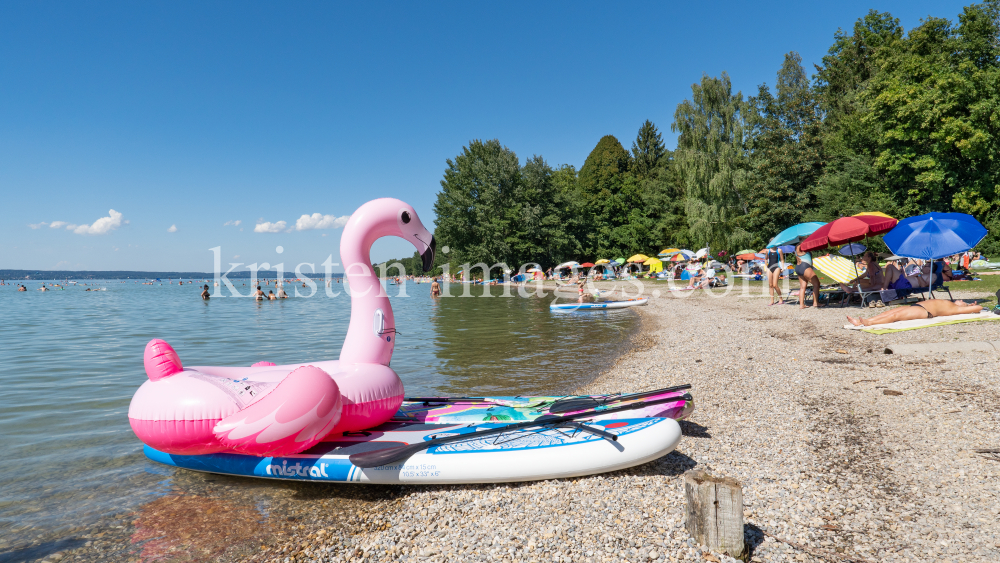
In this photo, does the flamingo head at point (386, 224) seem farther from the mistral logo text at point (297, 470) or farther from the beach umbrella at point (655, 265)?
the beach umbrella at point (655, 265)

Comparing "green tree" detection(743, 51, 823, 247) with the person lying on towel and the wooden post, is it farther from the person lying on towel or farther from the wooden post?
the wooden post

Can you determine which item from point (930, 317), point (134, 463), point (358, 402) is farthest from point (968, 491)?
point (930, 317)

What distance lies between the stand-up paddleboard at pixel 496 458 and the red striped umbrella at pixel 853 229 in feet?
35.8

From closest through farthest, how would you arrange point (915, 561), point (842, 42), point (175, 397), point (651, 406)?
point (915, 561) < point (175, 397) < point (651, 406) < point (842, 42)

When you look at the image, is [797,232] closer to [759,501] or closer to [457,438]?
[759,501]

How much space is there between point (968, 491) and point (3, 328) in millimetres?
25564

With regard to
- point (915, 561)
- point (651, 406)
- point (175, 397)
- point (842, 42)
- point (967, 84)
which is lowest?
point (915, 561)

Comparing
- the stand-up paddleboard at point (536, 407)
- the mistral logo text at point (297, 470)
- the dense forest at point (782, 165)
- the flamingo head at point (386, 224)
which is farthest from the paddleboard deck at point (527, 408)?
the dense forest at point (782, 165)

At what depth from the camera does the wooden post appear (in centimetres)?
292

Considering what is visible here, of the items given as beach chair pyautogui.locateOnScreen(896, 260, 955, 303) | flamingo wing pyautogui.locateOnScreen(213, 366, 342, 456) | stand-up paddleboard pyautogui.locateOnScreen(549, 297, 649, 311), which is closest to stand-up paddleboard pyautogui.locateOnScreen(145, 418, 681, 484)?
flamingo wing pyautogui.locateOnScreen(213, 366, 342, 456)

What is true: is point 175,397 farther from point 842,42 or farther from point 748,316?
point 842,42

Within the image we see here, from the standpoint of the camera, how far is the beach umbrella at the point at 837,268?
49.8 feet

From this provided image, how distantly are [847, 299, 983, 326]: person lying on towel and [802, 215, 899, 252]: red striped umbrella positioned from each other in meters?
2.39

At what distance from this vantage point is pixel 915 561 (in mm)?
2873
